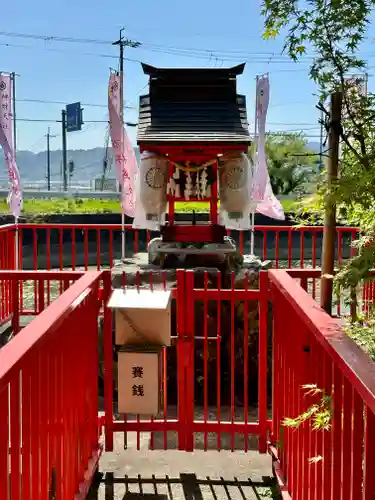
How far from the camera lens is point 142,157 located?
22.0 ft

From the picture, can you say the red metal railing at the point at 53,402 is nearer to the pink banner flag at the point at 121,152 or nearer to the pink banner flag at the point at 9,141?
the pink banner flag at the point at 121,152

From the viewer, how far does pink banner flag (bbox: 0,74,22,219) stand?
904 cm

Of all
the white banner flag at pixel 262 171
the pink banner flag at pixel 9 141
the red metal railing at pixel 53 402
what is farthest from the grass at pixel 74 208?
the red metal railing at pixel 53 402

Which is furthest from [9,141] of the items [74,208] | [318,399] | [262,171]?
[74,208]

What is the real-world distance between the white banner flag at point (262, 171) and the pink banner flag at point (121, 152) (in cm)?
188

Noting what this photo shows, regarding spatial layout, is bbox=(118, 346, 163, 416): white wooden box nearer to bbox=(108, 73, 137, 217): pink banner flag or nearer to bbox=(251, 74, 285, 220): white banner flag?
bbox=(108, 73, 137, 217): pink banner flag

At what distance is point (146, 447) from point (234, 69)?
4595mm

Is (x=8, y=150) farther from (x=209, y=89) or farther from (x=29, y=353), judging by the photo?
(x=29, y=353)

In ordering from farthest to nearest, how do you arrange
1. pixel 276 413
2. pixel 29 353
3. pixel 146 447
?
1. pixel 146 447
2. pixel 276 413
3. pixel 29 353

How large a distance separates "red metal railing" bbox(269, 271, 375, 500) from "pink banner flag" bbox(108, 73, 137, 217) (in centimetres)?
528

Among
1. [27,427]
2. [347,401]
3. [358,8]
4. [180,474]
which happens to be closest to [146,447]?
[180,474]

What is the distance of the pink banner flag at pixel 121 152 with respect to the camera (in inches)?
333

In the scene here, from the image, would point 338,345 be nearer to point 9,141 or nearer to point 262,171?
point 262,171

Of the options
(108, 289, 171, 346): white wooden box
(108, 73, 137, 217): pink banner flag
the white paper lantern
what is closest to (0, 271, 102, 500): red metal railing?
(108, 289, 171, 346): white wooden box
